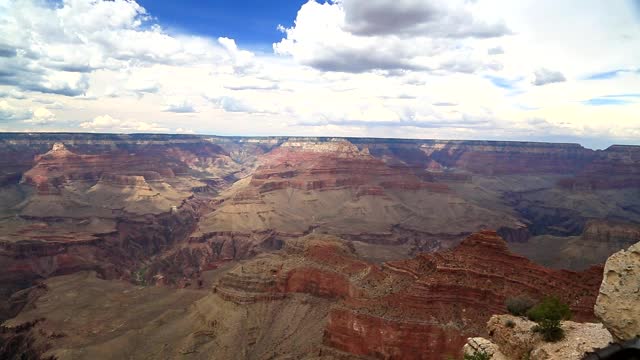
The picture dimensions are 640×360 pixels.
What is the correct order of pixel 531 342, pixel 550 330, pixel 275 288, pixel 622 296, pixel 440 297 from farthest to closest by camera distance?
pixel 275 288 < pixel 440 297 < pixel 531 342 < pixel 550 330 < pixel 622 296

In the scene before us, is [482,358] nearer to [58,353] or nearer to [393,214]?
[58,353]

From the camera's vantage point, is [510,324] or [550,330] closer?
A: [550,330]

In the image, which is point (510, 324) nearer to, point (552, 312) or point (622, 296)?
point (552, 312)

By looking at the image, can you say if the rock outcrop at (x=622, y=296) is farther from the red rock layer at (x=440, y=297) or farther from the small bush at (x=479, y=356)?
the red rock layer at (x=440, y=297)

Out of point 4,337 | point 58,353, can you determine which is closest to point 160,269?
point 4,337

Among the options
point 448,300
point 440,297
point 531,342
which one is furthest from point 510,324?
point 440,297

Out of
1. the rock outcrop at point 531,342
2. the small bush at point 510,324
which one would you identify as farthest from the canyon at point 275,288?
the small bush at point 510,324
